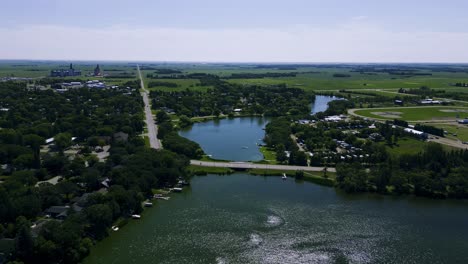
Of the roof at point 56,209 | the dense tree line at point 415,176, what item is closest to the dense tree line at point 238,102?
the dense tree line at point 415,176

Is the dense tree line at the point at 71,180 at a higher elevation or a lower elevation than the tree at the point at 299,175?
higher

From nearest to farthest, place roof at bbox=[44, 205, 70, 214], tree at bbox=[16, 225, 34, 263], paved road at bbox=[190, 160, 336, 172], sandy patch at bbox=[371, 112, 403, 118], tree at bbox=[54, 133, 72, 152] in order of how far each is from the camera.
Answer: tree at bbox=[16, 225, 34, 263], roof at bbox=[44, 205, 70, 214], paved road at bbox=[190, 160, 336, 172], tree at bbox=[54, 133, 72, 152], sandy patch at bbox=[371, 112, 403, 118]

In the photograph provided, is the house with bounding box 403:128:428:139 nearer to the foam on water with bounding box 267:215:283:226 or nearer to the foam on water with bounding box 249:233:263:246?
the foam on water with bounding box 267:215:283:226

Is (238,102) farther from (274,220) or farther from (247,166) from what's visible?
(274,220)

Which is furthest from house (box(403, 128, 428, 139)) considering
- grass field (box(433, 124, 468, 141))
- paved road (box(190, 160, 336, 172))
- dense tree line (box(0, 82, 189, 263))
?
dense tree line (box(0, 82, 189, 263))

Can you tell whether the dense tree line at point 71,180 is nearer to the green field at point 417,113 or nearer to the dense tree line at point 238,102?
the dense tree line at point 238,102

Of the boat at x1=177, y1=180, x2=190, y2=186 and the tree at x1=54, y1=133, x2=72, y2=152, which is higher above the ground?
the tree at x1=54, y1=133, x2=72, y2=152
